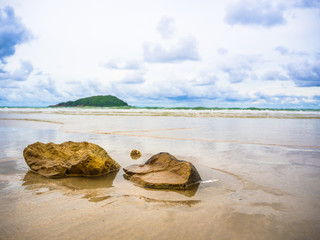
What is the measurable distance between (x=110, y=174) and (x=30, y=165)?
174 centimetres

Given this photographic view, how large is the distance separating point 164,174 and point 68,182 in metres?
1.77

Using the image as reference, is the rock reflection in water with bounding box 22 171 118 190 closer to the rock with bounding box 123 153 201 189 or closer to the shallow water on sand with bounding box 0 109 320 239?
the shallow water on sand with bounding box 0 109 320 239

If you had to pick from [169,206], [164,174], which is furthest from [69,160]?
[169,206]

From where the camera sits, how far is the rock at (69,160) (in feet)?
15.0

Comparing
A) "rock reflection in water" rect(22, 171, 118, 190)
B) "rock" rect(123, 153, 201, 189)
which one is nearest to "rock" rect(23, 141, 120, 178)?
"rock reflection in water" rect(22, 171, 118, 190)

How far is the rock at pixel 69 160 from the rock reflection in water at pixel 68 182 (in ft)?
0.55

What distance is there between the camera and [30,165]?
4855 millimetres

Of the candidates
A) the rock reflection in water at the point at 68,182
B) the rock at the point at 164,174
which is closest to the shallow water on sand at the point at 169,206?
the rock reflection in water at the point at 68,182

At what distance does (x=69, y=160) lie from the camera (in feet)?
16.2

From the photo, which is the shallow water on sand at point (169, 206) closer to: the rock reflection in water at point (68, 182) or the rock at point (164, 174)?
the rock reflection in water at point (68, 182)

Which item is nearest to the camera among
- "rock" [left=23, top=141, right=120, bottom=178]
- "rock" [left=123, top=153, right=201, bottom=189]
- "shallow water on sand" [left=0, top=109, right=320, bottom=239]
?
"shallow water on sand" [left=0, top=109, right=320, bottom=239]

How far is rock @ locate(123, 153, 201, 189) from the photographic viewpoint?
3881 mm

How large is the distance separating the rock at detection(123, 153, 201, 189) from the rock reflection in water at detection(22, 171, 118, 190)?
1.59ft

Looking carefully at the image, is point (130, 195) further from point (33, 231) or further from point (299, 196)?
point (299, 196)
